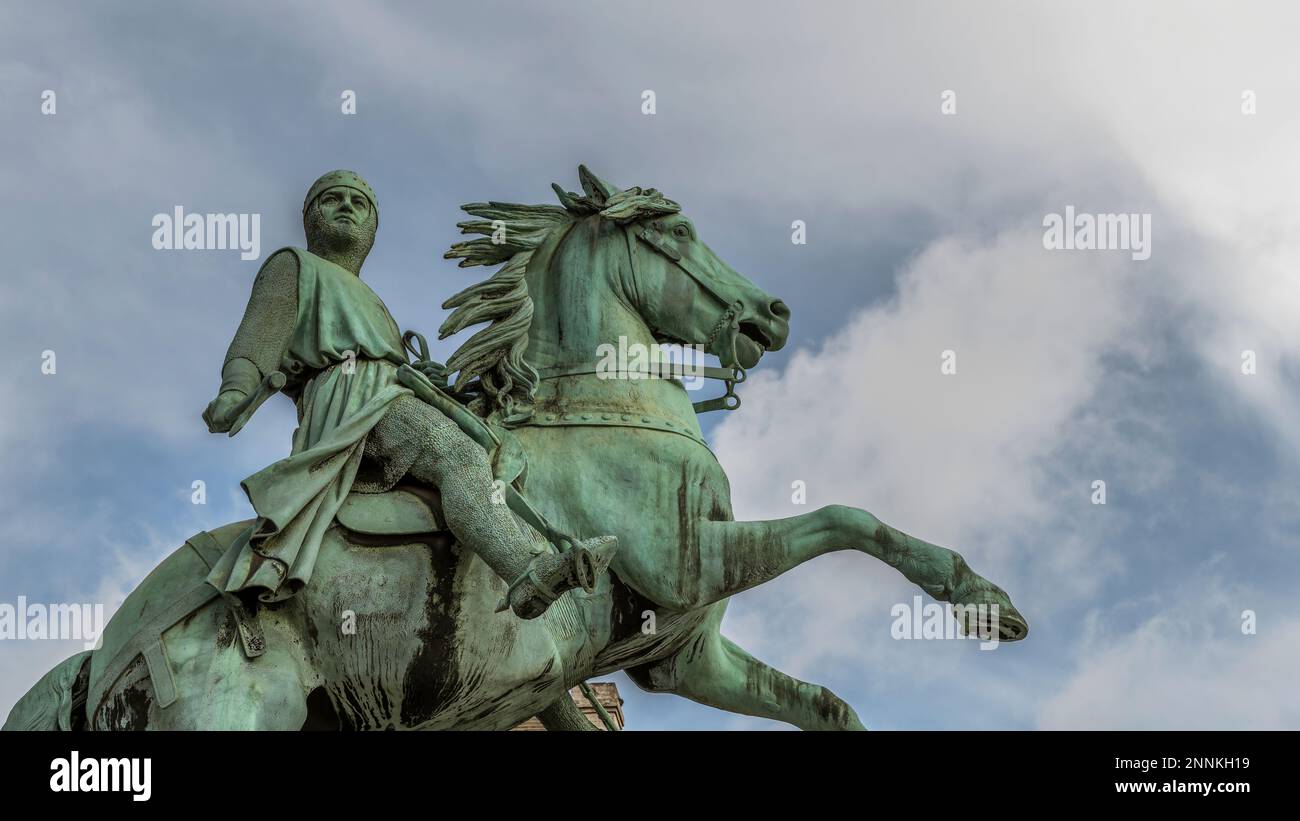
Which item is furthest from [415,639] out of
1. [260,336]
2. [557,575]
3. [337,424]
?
[260,336]

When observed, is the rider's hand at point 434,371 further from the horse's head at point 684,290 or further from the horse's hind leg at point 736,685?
the horse's hind leg at point 736,685

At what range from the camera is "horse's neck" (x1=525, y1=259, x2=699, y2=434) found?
11.1 m

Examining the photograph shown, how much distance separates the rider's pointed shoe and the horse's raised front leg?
0.97 m

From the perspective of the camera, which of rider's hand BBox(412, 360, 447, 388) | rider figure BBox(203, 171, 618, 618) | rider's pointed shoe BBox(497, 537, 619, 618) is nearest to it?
rider's pointed shoe BBox(497, 537, 619, 618)

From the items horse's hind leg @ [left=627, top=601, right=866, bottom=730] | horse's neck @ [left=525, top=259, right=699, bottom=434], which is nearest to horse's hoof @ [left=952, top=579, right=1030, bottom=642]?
horse's hind leg @ [left=627, top=601, right=866, bottom=730]

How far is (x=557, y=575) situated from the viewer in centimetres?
963

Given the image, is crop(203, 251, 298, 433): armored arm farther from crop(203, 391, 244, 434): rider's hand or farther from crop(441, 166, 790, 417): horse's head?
crop(441, 166, 790, 417): horse's head

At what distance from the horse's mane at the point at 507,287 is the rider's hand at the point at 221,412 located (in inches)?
49.6
